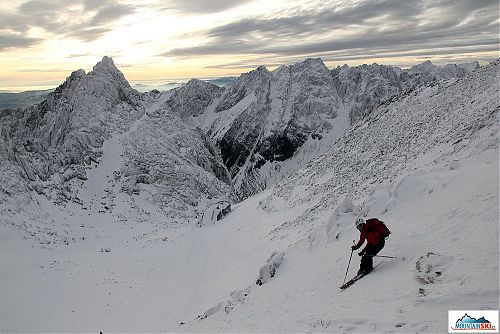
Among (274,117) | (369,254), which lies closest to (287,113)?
(274,117)

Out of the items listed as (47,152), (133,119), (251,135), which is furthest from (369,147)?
(251,135)

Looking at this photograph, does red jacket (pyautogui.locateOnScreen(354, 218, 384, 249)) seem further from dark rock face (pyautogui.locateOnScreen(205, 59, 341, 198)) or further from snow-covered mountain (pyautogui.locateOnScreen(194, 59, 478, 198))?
dark rock face (pyautogui.locateOnScreen(205, 59, 341, 198))

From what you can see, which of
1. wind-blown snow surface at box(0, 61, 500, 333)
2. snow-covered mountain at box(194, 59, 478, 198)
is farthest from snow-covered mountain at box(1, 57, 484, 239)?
snow-covered mountain at box(194, 59, 478, 198)

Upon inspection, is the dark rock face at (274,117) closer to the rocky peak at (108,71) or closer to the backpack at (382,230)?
the rocky peak at (108,71)

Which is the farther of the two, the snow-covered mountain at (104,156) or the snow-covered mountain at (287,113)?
the snow-covered mountain at (287,113)

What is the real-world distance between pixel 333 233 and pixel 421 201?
12.1 ft

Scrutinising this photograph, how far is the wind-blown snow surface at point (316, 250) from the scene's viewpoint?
8555 mm

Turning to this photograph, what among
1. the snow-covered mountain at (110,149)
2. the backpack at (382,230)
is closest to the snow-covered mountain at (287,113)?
the snow-covered mountain at (110,149)

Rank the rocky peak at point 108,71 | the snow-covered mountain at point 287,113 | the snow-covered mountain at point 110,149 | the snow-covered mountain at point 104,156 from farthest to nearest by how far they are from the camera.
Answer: the snow-covered mountain at point 287,113 < the rocky peak at point 108,71 < the snow-covered mountain at point 110,149 < the snow-covered mountain at point 104,156

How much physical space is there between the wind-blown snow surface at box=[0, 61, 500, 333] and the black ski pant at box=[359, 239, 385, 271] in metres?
0.28

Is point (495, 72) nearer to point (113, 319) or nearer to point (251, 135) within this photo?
point (113, 319)

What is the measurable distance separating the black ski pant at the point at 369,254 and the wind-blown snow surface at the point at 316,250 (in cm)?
28

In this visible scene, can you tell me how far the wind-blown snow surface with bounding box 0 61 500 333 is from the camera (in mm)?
8555

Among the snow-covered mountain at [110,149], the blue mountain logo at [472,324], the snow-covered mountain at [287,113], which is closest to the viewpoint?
the blue mountain logo at [472,324]
